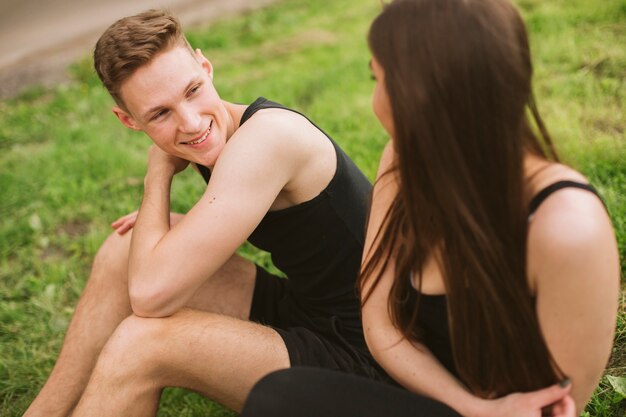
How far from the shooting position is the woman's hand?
1.64m

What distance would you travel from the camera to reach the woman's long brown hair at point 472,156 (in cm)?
148

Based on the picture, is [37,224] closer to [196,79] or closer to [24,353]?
[24,353]

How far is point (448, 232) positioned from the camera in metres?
1.64

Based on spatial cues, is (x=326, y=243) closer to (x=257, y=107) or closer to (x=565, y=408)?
(x=257, y=107)

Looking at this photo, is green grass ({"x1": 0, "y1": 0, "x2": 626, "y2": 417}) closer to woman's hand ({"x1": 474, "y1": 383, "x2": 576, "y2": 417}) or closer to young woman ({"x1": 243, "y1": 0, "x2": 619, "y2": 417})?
young woman ({"x1": 243, "y1": 0, "x2": 619, "y2": 417})

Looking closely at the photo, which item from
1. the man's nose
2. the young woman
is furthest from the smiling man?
the young woman

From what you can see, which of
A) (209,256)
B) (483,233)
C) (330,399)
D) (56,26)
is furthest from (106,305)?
(56,26)

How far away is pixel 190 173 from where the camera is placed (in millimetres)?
4422

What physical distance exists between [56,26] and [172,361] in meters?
6.88

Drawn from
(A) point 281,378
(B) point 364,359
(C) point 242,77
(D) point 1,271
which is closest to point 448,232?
(A) point 281,378

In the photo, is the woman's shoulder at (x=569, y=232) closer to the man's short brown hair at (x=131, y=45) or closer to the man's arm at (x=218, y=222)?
the man's arm at (x=218, y=222)

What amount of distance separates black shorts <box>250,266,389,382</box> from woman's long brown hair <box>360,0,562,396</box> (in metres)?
0.56

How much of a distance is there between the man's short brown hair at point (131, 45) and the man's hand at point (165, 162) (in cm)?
35

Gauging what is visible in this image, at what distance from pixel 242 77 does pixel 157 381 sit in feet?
13.6
